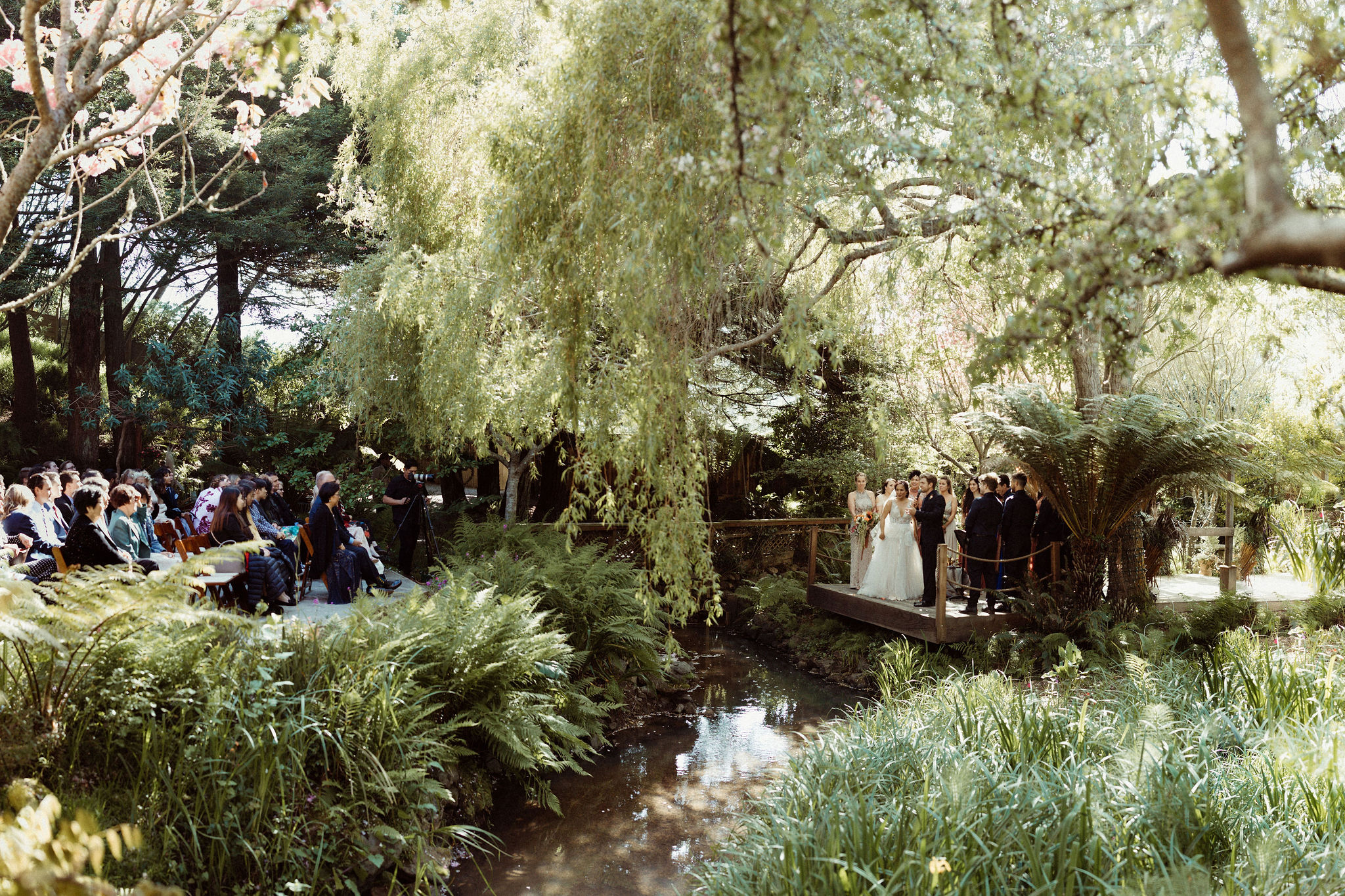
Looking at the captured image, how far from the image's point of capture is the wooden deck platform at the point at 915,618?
10.8 metres

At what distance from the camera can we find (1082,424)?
9.88m

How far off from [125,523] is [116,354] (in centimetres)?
1323

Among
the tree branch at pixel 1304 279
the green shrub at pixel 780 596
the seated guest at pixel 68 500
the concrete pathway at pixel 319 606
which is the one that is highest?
the tree branch at pixel 1304 279

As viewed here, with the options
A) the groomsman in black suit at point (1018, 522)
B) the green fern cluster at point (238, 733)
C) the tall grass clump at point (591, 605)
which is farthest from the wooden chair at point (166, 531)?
the groomsman in black suit at point (1018, 522)

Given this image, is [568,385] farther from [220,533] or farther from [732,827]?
[220,533]

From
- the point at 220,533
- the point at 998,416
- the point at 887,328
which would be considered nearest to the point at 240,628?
the point at 220,533

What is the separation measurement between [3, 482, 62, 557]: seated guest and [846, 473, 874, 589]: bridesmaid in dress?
9.11 m

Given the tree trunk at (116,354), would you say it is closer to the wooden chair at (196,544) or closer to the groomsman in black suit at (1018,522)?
the wooden chair at (196,544)

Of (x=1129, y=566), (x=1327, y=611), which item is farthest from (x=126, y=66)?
(x=1327, y=611)


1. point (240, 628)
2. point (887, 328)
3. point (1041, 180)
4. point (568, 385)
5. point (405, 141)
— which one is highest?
point (405, 141)

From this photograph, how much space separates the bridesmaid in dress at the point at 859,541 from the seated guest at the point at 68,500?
9.19 metres

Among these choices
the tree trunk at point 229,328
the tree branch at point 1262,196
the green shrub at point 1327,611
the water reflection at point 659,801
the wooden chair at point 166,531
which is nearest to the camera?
the tree branch at point 1262,196

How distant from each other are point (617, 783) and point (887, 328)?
795 cm

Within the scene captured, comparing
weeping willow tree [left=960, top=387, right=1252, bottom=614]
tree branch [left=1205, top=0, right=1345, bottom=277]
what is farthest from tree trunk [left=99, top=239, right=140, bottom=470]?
tree branch [left=1205, top=0, right=1345, bottom=277]
